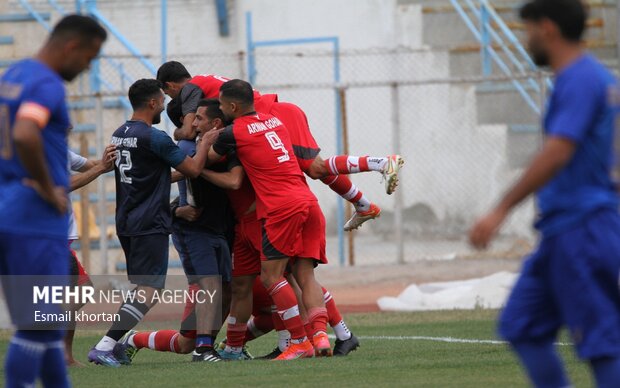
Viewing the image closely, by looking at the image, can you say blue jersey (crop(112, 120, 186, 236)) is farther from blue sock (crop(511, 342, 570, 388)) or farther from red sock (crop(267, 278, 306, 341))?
blue sock (crop(511, 342, 570, 388))

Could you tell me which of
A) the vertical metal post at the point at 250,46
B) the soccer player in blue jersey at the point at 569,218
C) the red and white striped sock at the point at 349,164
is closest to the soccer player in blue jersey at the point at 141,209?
the red and white striped sock at the point at 349,164

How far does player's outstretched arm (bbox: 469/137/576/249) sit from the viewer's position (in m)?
4.82

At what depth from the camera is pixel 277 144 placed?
9.20m

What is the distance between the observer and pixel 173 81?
10078mm

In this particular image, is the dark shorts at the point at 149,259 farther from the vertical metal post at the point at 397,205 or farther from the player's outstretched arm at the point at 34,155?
the vertical metal post at the point at 397,205

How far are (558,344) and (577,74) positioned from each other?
494 centimetres

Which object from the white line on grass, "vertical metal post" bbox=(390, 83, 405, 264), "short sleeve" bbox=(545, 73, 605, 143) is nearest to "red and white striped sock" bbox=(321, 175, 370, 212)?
the white line on grass

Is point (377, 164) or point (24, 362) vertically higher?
point (377, 164)

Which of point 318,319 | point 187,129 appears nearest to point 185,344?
point 318,319

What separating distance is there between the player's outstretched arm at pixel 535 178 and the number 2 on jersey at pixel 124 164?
4770mm

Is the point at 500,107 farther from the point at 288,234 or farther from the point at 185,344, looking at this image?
the point at 185,344

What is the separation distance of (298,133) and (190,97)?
0.97m

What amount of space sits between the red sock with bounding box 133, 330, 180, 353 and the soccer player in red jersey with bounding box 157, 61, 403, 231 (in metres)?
1.67

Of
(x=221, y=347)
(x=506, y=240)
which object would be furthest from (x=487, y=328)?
(x=506, y=240)
